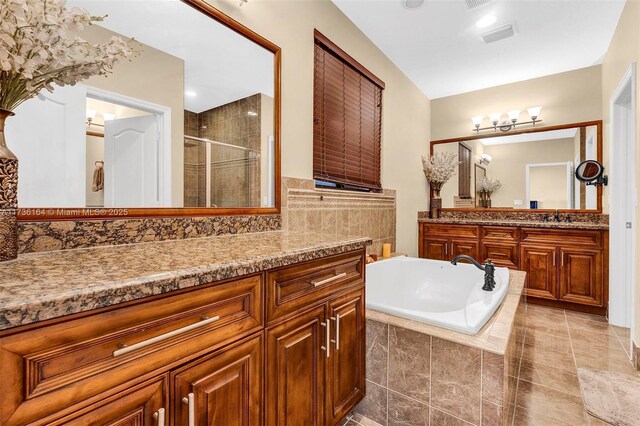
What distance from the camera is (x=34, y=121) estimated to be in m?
0.99

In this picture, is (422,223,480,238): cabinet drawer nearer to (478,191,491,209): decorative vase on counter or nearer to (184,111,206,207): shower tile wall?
(478,191,491,209): decorative vase on counter

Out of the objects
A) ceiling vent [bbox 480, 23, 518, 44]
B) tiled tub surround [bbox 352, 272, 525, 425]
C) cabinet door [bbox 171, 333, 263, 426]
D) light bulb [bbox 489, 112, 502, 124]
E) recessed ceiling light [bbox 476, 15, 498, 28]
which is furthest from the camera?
light bulb [bbox 489, 112, 502, 124]

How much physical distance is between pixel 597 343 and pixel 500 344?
1900 mm

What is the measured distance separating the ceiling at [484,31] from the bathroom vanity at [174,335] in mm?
2335

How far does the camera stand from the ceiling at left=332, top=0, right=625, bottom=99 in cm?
250

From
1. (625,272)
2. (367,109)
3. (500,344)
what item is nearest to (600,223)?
(625,272)

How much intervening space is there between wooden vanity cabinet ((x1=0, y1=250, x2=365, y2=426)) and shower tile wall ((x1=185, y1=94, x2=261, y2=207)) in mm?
708

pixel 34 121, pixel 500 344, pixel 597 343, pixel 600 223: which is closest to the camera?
pixel 34 121

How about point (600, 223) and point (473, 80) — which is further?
Answer: point (473, 80)

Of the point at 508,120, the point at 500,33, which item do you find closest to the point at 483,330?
the point at 500,33

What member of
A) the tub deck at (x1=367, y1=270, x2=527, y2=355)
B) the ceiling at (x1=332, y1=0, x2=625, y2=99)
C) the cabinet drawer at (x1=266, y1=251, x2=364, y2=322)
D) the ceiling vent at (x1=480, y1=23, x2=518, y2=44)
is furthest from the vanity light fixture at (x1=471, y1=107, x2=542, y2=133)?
the cabinet drawer at (x1=266, y1=251, x2=364, y2=322)

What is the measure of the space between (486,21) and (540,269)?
256 centimetres

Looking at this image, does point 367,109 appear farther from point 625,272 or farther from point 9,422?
point 9,422

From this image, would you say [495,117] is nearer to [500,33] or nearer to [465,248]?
[500,33]
